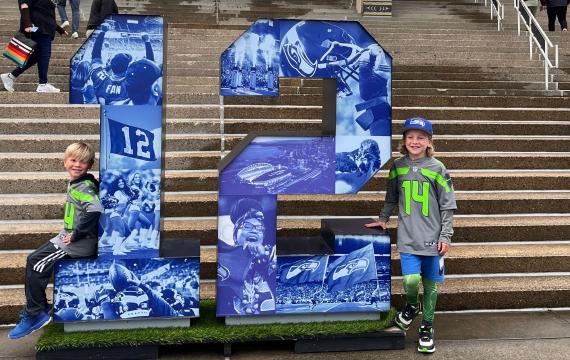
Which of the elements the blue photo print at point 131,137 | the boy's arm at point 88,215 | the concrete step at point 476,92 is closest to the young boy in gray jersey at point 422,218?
the blue photo print at point 131,137

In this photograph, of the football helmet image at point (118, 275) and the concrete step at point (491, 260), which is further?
the concrete step at point (491, 260)

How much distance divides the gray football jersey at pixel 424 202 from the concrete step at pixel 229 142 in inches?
127

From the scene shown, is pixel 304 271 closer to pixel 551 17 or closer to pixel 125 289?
pixel 125 289

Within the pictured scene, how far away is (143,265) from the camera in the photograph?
4.15 metres

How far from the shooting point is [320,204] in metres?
6.25

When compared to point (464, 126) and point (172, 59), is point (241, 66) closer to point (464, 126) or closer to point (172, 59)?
point (464, 126)

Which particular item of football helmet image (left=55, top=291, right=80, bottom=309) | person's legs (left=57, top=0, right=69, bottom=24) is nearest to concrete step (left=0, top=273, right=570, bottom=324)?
football helmet image (left=55, top=291, right=80, bottom=309)

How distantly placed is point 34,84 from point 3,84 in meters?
0.43

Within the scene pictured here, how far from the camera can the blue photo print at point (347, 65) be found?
13.7 ft

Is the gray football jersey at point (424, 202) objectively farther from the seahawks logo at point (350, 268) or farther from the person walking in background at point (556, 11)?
the person walking in background at point (556, 11)

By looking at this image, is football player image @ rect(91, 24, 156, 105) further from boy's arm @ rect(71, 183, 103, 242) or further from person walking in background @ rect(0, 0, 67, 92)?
person walking in background @ rect(0, 0, 67, 92)

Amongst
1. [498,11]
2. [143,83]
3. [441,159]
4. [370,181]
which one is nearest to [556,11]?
[498,11]

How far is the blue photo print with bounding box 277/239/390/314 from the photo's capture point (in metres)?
4.32

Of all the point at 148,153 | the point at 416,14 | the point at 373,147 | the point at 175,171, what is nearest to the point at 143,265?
the point at 148,153
